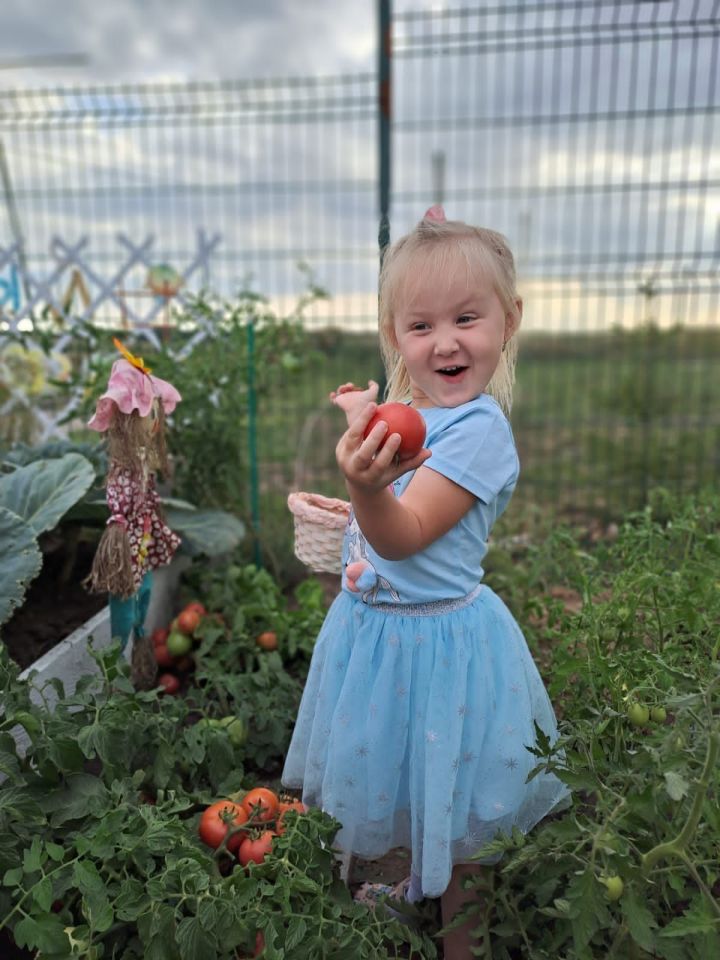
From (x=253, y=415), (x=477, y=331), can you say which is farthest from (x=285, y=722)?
(x=253, y=415)

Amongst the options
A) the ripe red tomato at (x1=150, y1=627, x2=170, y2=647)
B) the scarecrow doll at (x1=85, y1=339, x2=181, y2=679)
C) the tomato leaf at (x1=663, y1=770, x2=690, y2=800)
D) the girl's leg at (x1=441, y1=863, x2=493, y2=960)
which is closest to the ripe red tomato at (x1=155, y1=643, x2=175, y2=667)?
the ripe red tomato at (x1=150, y1=627, x2=170, y2=647)

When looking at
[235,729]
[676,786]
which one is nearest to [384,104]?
[235,729]

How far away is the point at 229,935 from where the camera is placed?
129cm

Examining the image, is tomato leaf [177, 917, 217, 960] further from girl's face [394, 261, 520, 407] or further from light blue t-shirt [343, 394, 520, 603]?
girl's face [394, 261, 520, 407]

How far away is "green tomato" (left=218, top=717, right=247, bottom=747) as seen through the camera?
2107mm

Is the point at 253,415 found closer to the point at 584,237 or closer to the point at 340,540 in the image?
the point at 340,540

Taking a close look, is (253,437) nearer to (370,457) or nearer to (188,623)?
(188,623)

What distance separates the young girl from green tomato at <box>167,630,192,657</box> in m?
1.16

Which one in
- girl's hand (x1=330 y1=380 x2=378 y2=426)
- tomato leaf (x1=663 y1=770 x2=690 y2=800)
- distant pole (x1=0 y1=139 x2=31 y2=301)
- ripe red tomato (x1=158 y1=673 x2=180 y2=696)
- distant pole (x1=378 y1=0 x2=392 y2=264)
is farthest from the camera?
distant pole (x1=0 y1=139 x2=31 y2=301)

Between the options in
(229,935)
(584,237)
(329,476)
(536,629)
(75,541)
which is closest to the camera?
(229,935)

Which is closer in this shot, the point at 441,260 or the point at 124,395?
the point at 441,260

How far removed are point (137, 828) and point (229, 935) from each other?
10.4 inches

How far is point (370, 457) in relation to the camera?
42.7 inches

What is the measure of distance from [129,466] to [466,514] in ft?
3.68
